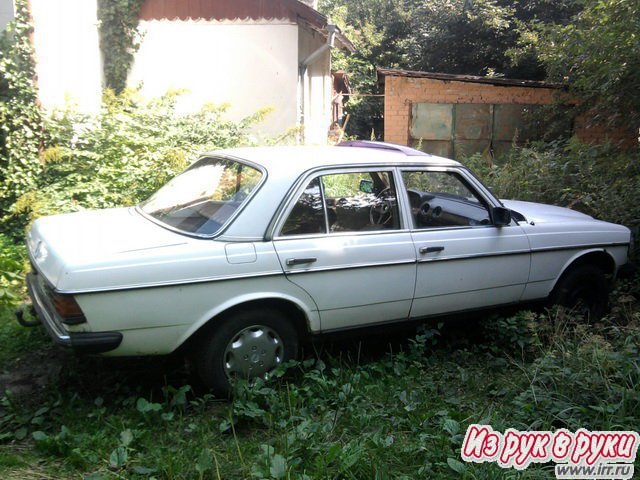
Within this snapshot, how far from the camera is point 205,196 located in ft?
13.8

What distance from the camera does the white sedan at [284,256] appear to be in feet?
11.0

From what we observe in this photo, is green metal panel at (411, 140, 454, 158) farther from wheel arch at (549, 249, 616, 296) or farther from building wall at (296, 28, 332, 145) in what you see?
wheel arch at (549, 249, 616, 296)

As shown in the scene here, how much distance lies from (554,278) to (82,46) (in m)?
7.39

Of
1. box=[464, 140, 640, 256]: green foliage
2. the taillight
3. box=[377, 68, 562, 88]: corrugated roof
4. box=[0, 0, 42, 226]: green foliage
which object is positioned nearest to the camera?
the taillight

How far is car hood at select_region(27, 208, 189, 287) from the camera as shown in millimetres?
3311

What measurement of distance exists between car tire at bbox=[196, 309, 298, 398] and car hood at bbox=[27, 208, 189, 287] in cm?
61

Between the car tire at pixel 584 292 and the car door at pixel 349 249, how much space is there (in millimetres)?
1586

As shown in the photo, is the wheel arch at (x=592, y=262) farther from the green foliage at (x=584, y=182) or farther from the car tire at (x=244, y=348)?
the car tire at (x=244, y=348)

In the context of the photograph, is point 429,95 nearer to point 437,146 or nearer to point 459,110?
point 459,110

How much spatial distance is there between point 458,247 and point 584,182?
4.03 meters

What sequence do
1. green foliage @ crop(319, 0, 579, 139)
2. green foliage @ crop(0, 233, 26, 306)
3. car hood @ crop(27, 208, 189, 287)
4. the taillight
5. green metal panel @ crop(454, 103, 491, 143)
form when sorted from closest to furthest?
the taillight → car hood @ crop(27, 208, 189, 287) → green foliage @ crop(0, 233, 26, 306) → green metal panel @ crop(454, 103, 491, 143) → green foliage @ crop(319, 0, 579, 139)

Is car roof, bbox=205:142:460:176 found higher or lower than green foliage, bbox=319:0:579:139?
lower

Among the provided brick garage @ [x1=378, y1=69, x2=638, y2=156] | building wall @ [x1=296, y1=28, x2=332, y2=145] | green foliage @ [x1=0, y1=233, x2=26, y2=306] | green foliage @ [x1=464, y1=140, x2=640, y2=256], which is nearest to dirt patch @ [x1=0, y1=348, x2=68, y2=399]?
green foliage @ [x1=0, y1=233, x2=26, y2=306]

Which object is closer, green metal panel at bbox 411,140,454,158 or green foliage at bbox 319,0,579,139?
green metal panel at bbox 411,140,454,158
